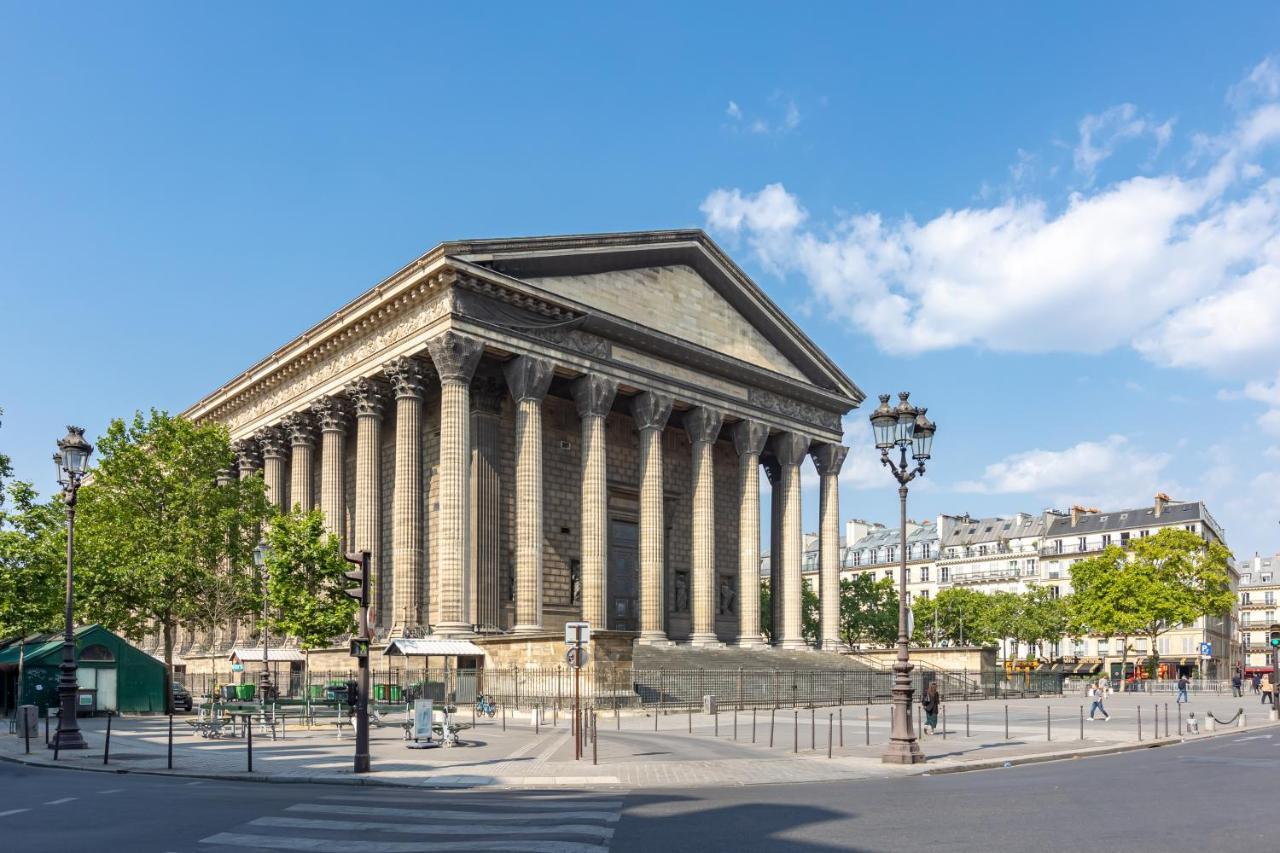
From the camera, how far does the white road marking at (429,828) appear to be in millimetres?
13008

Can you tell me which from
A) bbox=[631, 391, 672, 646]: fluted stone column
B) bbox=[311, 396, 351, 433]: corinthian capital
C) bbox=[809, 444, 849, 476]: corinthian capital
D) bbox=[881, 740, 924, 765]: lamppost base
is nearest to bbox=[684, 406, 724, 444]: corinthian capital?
bbox=[631, 391, 672, 646]: fluted stone column

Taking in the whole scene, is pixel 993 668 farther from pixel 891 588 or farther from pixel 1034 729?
pixel 891 588

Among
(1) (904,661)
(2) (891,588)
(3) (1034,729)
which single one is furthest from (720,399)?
(2) (891,588)

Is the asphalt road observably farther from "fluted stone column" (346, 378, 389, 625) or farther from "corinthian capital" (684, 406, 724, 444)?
"corinthian capital" (684, 406, 724, 444)

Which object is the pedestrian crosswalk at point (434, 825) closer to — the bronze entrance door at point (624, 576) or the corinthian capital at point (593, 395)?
the corinthian capital at point (593, 395)

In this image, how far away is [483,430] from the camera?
48531 millimetres

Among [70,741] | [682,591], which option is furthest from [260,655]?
[682,591]

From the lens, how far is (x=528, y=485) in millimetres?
45406

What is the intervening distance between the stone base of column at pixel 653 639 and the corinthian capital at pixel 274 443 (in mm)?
21539

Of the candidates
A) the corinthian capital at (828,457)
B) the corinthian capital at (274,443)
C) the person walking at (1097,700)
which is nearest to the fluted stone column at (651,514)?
the corinthian capital at (828,457)

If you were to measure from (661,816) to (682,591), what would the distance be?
4374 cm

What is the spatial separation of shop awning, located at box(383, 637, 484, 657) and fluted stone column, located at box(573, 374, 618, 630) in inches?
274

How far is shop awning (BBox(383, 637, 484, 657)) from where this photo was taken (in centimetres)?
3750

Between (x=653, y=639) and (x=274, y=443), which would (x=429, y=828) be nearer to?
(x=653, y=639)
